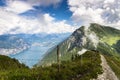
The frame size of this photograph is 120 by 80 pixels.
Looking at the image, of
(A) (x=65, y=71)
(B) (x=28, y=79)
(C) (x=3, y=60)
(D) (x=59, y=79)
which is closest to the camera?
(B) (x=28, y=79)

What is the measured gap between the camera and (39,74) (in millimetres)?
84812

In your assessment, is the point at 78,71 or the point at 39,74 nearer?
the point at 39,74

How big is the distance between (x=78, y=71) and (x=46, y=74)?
1655 cm

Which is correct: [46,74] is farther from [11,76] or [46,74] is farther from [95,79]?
[95,79]

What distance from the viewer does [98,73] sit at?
95750 mm

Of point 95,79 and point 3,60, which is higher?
point 3,60

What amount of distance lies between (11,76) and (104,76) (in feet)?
128

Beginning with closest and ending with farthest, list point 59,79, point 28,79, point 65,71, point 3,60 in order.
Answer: point 28,79
point 59,79
point 65,71
point 3,60

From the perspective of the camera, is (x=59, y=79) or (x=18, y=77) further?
(x=59, y=79)

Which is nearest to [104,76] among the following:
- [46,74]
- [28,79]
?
[46,74]

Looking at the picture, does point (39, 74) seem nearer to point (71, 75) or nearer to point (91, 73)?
point (71, 75)

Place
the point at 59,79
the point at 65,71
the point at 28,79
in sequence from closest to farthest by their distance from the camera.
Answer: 1. the point at 28,79
2. the point at 59,79
3. the point at 65,71

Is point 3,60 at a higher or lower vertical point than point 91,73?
higher

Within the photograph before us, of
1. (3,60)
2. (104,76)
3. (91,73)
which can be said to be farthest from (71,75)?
(3,60)
